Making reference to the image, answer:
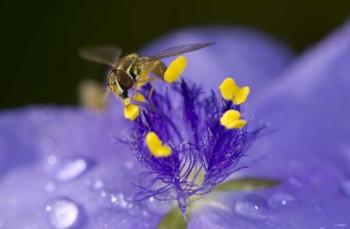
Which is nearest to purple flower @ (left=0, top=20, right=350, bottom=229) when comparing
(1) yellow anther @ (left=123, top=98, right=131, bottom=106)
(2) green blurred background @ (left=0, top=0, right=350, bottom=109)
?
(1) yellow anther @ (left=123, top=98, right=131, bottom=106)

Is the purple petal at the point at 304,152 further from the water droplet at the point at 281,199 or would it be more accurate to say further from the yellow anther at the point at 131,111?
the yellow anther at the point at 131,111

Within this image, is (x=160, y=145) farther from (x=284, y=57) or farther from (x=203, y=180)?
(x=284, y=57)

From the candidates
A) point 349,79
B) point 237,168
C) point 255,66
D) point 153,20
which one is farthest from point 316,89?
point 153,20

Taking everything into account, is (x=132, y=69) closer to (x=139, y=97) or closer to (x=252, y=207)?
(x=139, y=97)

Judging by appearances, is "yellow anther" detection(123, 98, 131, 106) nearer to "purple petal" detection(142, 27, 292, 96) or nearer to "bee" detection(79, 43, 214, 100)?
"bee" detection(79, 43, 214, 100)

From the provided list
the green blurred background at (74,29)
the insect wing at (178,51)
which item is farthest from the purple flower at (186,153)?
the green blurred background at (74,29)

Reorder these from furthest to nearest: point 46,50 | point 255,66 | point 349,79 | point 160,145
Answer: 1. point 46,50
2. point 255,66
3. point 349,79
4. point 160,145

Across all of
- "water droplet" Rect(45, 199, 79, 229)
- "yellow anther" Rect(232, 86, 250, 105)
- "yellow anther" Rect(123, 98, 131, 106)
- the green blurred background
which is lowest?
the green blurred background

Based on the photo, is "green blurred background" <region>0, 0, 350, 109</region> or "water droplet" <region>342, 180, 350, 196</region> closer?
"water droplet" <region>342, 180, 350, 196</region>
